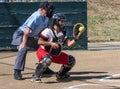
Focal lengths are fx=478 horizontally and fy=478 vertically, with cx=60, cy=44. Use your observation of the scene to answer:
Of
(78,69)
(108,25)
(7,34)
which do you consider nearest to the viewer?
(78,69)

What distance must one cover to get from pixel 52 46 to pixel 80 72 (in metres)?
1.60

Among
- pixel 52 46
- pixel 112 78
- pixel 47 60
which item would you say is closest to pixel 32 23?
pixel 52 46

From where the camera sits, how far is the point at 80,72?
1000 cm

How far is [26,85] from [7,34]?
18.2 feet

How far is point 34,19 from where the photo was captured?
8992 mm

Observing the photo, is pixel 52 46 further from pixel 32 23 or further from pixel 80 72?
pixel 80 72

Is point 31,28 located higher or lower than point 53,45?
higher

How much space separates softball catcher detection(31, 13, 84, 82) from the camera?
8.66 metres

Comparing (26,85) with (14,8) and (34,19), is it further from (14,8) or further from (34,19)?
(14,8)

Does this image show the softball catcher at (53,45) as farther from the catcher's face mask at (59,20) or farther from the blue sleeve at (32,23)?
the blue sleeve at (32,23)

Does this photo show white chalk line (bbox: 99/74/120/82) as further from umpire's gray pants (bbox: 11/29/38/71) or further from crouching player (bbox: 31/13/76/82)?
umpire's gray pants (bbox: 11/29/38/71)

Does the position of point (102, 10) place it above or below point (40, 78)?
above

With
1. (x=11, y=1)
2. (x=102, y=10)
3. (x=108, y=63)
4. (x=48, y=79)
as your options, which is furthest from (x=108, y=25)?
(x=48, y=79)

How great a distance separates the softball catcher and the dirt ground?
0.31 metres
